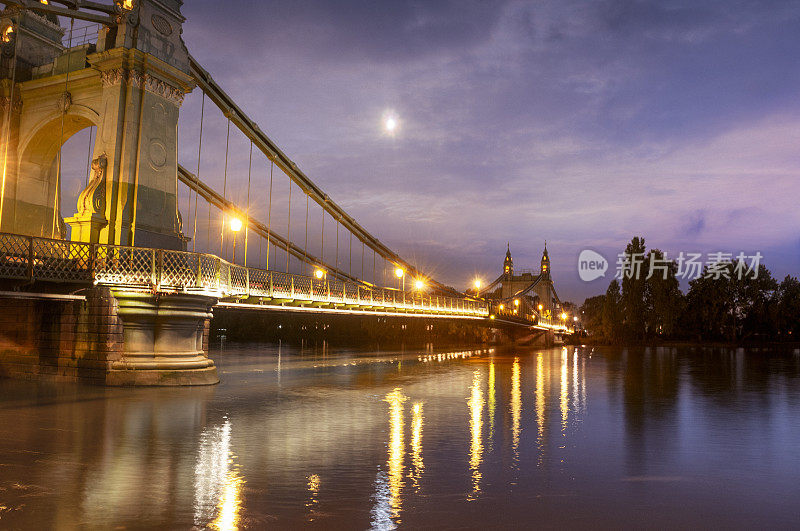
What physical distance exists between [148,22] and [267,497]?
68.5 ft

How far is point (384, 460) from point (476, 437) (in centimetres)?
329

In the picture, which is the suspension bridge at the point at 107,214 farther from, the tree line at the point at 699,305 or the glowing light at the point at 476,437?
the tree line at the point at 699,305

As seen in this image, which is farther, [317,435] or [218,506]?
[317,435]

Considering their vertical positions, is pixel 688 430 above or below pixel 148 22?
below

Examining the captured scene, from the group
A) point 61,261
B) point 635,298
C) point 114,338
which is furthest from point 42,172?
point 635,298

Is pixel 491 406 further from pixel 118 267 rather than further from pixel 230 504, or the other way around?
pixel 118 267

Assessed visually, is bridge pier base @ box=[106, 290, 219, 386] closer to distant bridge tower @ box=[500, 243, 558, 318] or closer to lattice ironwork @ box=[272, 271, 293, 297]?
lattice ironwork @ box=[272, 271, 293, 297]

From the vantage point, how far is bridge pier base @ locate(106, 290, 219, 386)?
21.3m

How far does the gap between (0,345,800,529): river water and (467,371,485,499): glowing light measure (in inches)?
2.2

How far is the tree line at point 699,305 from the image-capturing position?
8812 centimetres

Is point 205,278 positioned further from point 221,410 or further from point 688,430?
point 688,430

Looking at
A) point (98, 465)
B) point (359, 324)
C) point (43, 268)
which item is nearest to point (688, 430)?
point (98, 465)

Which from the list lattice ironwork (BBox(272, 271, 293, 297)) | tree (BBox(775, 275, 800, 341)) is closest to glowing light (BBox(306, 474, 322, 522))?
lattice ironwork (BBox(272, 271, 293, 297))

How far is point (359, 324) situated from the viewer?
378ft
